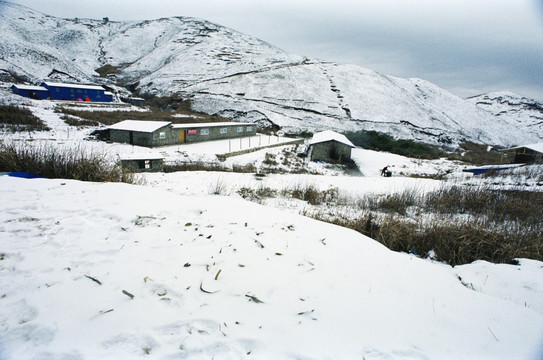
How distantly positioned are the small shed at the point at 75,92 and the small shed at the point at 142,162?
47.3 meters

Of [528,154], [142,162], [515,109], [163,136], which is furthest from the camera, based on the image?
[515,109]

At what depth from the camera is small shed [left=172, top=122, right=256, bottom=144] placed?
29913mm

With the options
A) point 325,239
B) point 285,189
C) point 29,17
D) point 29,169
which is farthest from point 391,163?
point 29,17

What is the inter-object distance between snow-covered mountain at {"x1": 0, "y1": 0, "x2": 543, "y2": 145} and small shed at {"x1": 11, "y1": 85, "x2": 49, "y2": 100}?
48.7 feet

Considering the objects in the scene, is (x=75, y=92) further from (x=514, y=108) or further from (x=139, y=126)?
(x=514, y=108)

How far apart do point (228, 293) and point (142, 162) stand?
16372 mm

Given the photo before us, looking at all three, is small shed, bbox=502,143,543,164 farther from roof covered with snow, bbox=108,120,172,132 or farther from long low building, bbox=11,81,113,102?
long low building, bbox=11,81,113,102

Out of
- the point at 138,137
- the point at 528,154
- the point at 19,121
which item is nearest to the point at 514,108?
the point at 528,154

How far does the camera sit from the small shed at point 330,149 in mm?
29969

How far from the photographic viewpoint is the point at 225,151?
2706 cm

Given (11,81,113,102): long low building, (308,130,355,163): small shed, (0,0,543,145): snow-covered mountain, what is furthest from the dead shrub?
(0,0,543,145): snow-covered mountain

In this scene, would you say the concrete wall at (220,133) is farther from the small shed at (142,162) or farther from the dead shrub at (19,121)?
the small shed at (142,162)

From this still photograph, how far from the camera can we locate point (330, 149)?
100.0ft

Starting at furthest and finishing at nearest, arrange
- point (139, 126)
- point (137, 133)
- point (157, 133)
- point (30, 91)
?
point (30, 91), point (157, 133), point (139, 126), point (137, 133)
